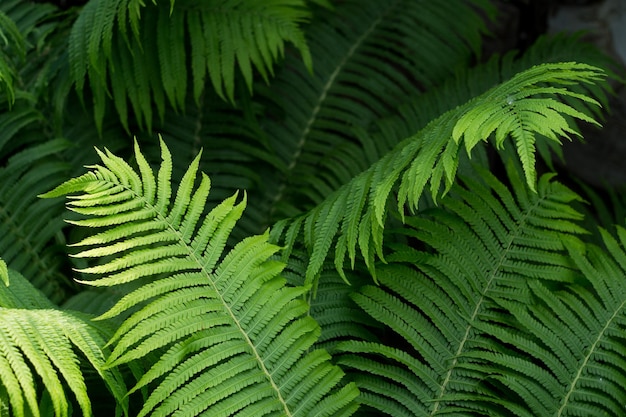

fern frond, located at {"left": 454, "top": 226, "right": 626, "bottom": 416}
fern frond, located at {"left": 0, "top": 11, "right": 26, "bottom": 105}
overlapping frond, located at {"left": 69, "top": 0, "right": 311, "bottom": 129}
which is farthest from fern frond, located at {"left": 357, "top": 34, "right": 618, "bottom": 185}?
fern frond, located at {"left": 0, "top": 11, "right": 26, "bottom": 105}

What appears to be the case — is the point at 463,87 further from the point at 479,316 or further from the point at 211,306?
the point at 211,306

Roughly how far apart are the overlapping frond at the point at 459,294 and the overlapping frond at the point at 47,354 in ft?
1.66

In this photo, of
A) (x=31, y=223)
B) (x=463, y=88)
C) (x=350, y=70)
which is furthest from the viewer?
(x=350, y=70)

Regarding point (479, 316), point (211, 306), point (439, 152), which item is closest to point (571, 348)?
point (479, 316)

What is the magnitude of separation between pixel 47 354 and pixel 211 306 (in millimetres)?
304

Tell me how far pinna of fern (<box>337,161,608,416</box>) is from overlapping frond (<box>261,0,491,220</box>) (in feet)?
2.06

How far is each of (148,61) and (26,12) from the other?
0.44m

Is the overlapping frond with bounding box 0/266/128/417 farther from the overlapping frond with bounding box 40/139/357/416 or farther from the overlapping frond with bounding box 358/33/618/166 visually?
the overlapping frond with bounding box 358/33/618/166

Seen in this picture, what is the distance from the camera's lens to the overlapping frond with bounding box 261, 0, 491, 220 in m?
2.22

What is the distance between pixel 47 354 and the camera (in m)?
1.17

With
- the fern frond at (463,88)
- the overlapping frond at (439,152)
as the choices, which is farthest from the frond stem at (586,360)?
the fern frond at (463,88)

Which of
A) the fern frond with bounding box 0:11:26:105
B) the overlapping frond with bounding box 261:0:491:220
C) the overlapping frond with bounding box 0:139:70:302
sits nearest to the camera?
the fern frond with bounding box 0:11:26:105

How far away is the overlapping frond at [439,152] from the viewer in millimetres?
1237

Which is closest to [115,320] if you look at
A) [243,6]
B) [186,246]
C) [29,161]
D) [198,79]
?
[186,246]
